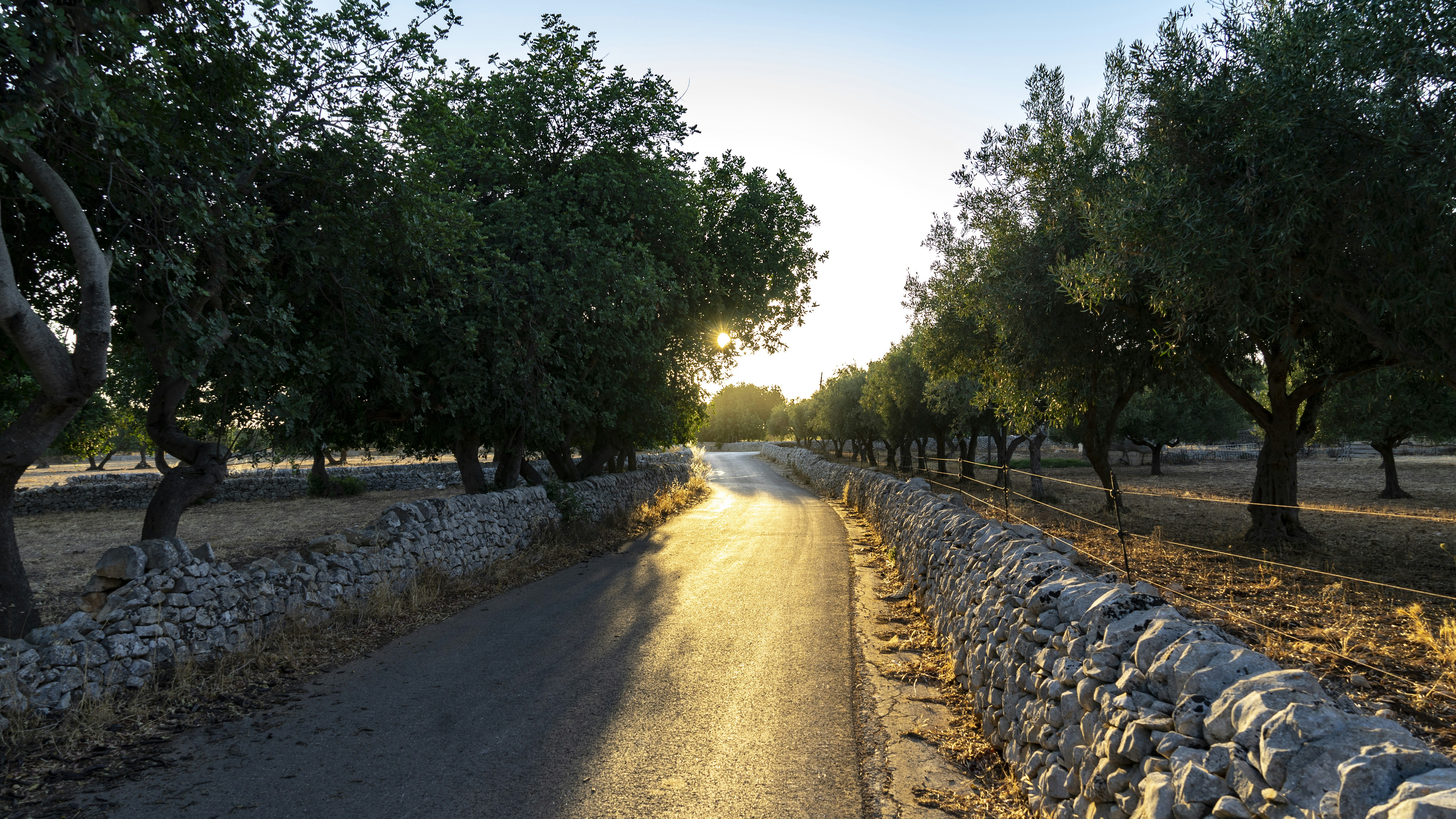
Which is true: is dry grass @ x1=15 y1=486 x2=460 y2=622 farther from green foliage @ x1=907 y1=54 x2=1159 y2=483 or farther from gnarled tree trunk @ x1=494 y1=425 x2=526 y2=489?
green foliage @ x1=907 y1=54 x2=1159 y2=483

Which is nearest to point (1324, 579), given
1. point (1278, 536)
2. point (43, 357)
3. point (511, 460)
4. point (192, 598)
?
point (1278, 536)

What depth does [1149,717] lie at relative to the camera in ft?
11.8

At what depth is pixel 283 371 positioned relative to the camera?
32.3 ft

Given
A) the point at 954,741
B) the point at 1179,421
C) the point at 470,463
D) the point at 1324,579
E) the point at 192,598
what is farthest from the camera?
the point at 1179,421

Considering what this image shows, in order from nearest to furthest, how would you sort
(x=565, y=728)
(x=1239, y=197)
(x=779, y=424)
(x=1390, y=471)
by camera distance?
1. (x=565, y=728)
2. (x=1239, y=197)
3. (x=1390, y=471)
4. (x=779, y=424)

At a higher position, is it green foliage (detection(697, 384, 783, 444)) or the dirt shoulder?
green foliage (detection(697, 384, 783, 444))

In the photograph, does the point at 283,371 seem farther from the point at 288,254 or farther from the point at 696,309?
the point at 696,309

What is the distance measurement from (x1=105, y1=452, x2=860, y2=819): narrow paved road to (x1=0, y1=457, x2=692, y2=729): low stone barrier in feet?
3.77

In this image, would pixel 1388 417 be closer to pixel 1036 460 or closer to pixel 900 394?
pixel 1036 460

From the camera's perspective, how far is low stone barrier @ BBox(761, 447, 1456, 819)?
254cm

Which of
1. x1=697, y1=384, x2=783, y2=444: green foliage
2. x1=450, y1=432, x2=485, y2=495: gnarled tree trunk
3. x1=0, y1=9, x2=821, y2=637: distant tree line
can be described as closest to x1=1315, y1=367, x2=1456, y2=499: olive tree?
x1=0, y1=9, x2=821, y2=637: distant tree line

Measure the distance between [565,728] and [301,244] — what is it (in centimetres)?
732

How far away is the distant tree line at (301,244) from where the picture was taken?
6.73m

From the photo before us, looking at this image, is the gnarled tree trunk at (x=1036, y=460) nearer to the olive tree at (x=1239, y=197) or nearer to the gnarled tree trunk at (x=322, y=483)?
the olive tree at (x=1239, y=197)
